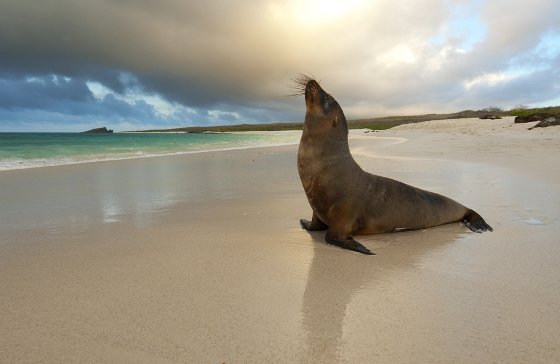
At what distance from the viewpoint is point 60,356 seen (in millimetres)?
1825

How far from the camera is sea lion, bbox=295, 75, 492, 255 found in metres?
3.88

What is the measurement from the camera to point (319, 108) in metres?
4.02

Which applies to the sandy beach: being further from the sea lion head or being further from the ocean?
the ocean

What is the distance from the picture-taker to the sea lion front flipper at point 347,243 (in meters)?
3.40

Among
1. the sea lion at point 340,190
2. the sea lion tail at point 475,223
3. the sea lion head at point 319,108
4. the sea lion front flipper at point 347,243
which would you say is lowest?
the sea lion tail at point 475,223

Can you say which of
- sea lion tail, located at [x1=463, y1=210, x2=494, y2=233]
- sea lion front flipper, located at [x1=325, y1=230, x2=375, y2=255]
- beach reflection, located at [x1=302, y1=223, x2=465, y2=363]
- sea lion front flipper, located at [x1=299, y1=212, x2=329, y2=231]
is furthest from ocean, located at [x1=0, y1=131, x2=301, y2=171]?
sea lion tail, located at [x1=463, y1=210, x2=494, y2=233]

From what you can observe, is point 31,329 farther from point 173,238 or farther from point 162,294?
point 173,238

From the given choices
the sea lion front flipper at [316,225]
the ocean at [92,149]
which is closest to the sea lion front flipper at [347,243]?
the sea lion front flipper at [316,225]

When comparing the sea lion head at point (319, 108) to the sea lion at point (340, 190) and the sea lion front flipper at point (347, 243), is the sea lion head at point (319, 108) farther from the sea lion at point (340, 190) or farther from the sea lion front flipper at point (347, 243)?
the sea lion front flipper at point (347, 243)

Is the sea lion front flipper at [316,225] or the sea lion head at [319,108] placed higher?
the sea lion head at [319,108]

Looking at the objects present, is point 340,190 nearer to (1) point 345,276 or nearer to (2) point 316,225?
(2) point 316,225

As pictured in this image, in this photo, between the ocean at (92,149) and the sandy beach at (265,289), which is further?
the ocean at (92,149)

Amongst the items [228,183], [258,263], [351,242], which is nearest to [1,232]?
[258,263]

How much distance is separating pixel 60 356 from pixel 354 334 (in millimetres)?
1357
